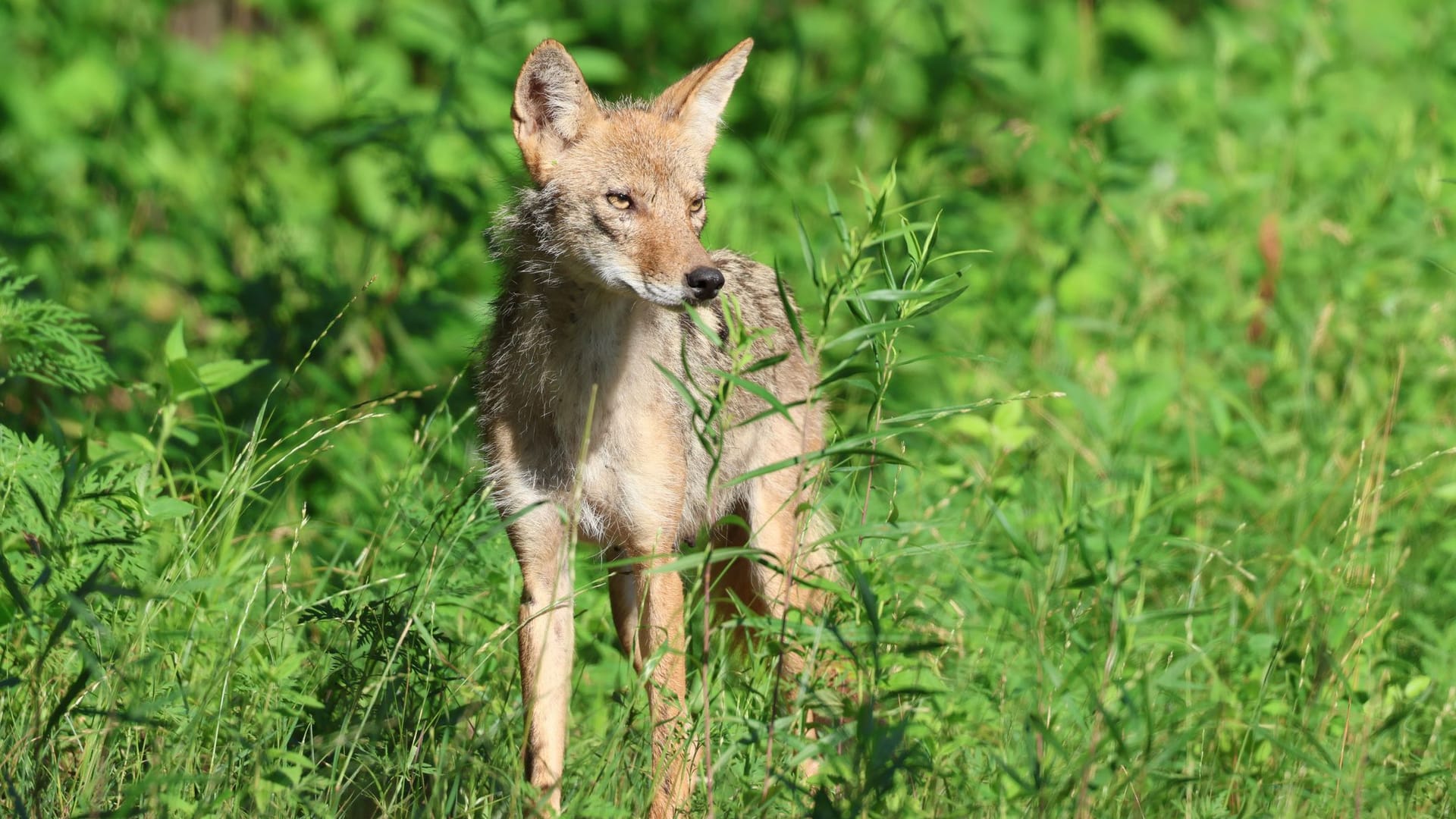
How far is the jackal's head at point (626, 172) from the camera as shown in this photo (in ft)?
13.0

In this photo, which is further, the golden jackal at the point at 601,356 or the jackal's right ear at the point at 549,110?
the jackal's right ear at the point at 549,110

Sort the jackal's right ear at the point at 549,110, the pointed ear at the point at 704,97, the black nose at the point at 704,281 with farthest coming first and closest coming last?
the pointed ear at the point at 704,97 → the jackal's right ear at the point at 549,110 → the black nose at the point at 704,281

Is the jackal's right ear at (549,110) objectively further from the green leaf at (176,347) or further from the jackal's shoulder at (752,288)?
the green leaf at (176,347)

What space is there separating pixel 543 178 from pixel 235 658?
1687 millimetres

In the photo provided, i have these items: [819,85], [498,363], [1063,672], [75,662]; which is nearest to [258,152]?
[819,85]

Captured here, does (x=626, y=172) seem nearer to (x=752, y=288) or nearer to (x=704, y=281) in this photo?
(x=704, y=281)

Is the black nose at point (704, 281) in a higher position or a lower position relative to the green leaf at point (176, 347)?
higher

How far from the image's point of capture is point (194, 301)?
7461 millimetres

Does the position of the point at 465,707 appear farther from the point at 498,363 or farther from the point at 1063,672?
the point at 1063,672

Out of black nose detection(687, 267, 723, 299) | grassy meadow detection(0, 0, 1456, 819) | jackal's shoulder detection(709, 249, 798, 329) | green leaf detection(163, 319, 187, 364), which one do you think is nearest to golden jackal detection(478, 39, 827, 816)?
black nose detection(687, 267, 723, 299)

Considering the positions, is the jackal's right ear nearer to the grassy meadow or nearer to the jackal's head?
the jackal's head

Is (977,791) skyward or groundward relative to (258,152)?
groundward

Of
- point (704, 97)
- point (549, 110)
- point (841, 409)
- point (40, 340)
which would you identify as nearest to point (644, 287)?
point (549, 110)

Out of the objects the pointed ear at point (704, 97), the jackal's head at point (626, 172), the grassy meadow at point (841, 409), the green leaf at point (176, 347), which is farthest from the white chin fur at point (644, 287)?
the green leaf at point (176, 347)
